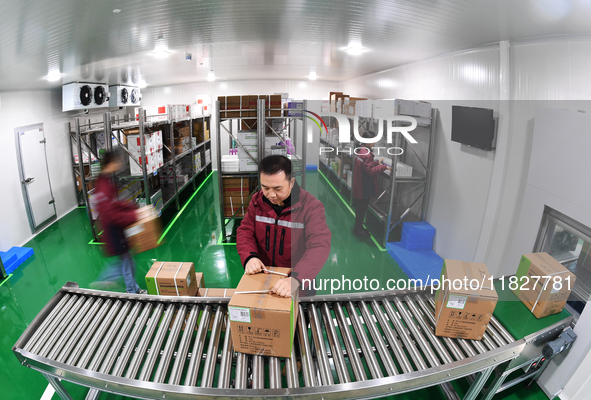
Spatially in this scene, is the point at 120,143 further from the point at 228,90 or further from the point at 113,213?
the point at 228,90

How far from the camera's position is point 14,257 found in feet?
16.5

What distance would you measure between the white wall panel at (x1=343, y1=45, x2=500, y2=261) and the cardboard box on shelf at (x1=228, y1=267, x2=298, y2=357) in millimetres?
3333

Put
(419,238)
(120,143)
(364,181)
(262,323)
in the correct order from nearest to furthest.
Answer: (262,323)
(419,238)
(120,143)
(364,181)

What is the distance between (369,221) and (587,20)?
5.02 meters

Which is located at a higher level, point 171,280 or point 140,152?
point 140,152

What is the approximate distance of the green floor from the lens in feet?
9.75

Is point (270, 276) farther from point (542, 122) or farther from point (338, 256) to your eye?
point (338, 256)

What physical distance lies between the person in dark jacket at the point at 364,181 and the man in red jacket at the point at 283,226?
3633 mm

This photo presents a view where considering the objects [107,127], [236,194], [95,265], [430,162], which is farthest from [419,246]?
[107,127]

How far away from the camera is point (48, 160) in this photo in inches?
268

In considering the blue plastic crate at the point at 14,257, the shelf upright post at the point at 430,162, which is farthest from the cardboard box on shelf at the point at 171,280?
the shelf upright post at the point at 430,162

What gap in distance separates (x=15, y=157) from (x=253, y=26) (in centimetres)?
564

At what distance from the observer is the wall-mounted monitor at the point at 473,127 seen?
368cm

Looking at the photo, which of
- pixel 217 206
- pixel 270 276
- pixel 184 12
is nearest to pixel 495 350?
pixel 270 276
